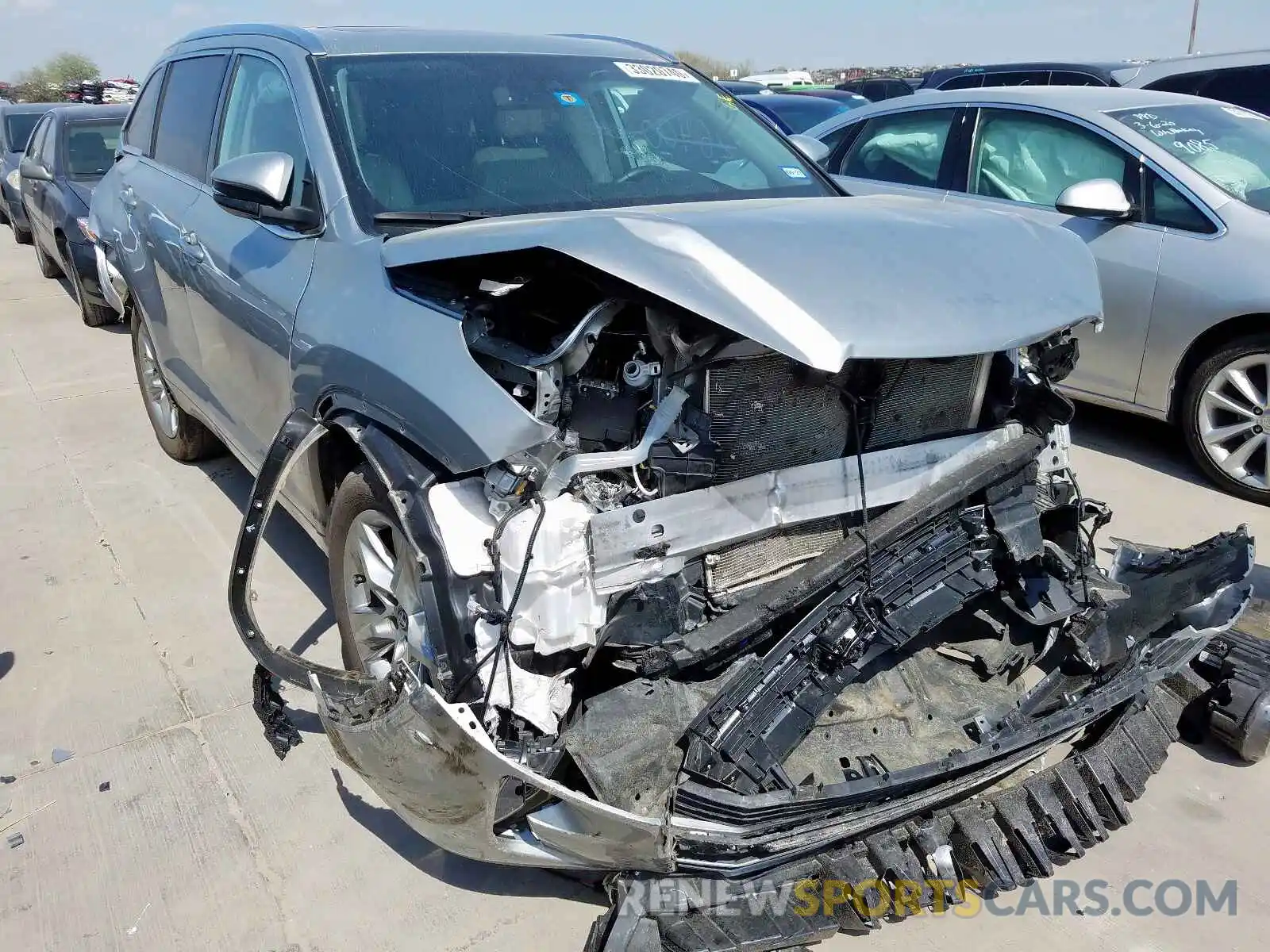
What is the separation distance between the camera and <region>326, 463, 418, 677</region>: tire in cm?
240

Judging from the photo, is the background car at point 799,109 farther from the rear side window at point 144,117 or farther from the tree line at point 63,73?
the tree line at point 63,73

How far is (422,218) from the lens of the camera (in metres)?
2.57

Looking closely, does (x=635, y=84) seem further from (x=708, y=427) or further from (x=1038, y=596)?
(x=1038, y=596)

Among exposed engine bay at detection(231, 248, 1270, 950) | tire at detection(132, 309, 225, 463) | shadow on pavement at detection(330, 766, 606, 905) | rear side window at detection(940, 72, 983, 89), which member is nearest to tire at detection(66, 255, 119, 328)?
tire at detection(132, 309, 225, 463)

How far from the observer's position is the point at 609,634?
7.16 ft

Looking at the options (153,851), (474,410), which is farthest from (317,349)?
(153,851)

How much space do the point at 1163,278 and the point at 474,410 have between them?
147 inches

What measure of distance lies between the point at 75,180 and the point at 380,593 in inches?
292

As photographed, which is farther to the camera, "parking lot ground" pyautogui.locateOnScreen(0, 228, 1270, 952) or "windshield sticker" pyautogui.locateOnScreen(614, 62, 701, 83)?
"windshield sticker" pyautogui.locateOnScreen(614, 62, 701, 83)

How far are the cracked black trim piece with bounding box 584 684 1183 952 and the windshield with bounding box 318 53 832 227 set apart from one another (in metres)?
1.84

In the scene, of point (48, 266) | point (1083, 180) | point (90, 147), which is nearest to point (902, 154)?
point (1083, 180)

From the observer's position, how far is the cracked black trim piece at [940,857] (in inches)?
80.4

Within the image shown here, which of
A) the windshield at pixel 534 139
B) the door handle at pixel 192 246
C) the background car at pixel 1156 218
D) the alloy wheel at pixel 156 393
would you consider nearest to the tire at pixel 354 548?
the windshield at pixel 534 139

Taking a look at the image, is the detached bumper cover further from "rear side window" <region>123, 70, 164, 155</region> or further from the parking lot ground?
"rear side window" <region>123, 70, 164, 155</region>
